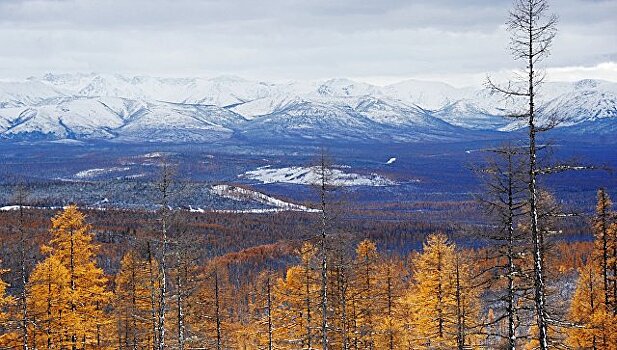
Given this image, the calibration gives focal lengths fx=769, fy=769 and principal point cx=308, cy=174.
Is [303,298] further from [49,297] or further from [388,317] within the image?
[49,297]

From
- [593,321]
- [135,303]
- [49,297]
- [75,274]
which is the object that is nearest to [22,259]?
[49,297]

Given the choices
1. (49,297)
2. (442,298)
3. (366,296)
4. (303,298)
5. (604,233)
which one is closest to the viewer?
(49,297)

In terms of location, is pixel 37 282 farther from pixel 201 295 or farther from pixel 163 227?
pixel 201 295

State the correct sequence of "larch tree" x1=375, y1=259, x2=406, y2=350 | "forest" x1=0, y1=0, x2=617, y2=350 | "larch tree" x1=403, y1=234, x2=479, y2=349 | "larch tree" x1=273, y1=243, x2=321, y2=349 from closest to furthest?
"forest" x1=0, y1=0, x2=617, y2=350 → "larch tree" x1=403, y1=234, x2=479, y2=349 → "larch tree" x1=273, y1=243, x2=321, y2=349 → "larch tree" x1=375, y1=259, x2=406, y2=350

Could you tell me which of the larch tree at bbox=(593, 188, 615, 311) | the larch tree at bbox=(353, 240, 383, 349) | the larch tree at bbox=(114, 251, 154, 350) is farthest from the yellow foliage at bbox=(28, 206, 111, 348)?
the larch tree at bbox=(593, 188, 615, 311)

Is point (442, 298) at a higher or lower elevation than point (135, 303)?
higher

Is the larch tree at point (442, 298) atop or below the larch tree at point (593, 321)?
atop

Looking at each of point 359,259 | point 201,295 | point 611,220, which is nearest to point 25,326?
point 201,295

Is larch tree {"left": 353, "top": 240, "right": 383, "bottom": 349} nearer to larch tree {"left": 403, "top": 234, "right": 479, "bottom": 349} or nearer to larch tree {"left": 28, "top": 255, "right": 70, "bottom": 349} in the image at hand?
larch tree {"left": 403, "top": 234, "right": 479, "bottom": 349}

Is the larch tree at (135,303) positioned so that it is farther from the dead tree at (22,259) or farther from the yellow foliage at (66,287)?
the dead tree at (22,259)

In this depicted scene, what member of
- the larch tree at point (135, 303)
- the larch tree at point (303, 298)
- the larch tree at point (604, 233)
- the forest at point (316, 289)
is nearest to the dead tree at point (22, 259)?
the forest at point (316, 289)

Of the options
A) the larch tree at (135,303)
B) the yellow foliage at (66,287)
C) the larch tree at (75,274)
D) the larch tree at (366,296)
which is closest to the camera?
the yellow foliage at (66,287)

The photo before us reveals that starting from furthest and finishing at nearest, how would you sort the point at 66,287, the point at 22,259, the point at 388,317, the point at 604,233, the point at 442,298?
the point at 388,317
the point at 604,233
the point at 442,298
the point at 66,287
the point at 22,259

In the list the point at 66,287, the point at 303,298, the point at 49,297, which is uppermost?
the point at 66,287
